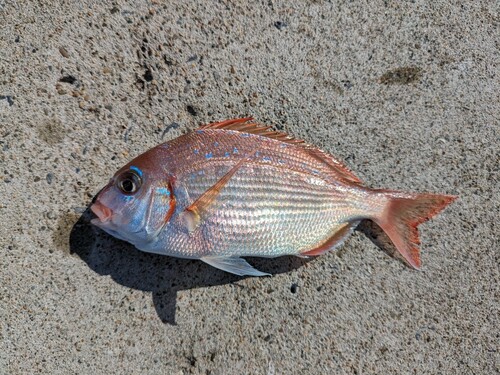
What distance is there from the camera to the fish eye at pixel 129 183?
1729 mm

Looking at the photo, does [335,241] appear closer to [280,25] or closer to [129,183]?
[129,183]

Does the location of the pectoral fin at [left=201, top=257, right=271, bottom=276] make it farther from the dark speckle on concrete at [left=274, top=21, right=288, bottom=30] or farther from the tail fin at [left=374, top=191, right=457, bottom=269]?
the dark speckle on concrete at [left=274, top=21, right=288, bottom=30]

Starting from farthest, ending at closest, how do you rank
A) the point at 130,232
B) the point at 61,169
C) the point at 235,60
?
the point at 235,60 → the point at 61,169 → the point at 130,232

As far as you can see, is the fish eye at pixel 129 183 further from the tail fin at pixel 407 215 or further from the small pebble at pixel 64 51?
the tail fin at pixel 407 215

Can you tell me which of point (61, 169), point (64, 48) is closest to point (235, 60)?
point (64, 48)

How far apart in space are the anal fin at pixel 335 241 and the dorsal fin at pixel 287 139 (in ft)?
0.76

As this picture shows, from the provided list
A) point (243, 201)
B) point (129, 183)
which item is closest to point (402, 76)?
point (243, 201)

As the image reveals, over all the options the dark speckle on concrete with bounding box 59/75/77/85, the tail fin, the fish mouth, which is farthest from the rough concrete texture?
the fish mouth

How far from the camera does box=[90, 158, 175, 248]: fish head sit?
5.63ft

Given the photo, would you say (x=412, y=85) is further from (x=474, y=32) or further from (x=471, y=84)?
(x=474, y=32)

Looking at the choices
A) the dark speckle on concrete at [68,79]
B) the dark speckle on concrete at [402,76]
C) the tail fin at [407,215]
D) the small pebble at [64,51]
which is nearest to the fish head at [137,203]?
the dark speckle on concrete at [68,79]

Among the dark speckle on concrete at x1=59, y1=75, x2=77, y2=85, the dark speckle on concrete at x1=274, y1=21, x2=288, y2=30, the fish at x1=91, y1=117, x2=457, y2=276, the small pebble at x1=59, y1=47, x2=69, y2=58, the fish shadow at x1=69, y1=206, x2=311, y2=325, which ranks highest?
the dark speckle on concrete at x1=274, y1=21, x2=288, y2=30

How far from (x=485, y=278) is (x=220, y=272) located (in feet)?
4.76

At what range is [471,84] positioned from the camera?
227 centimetres
